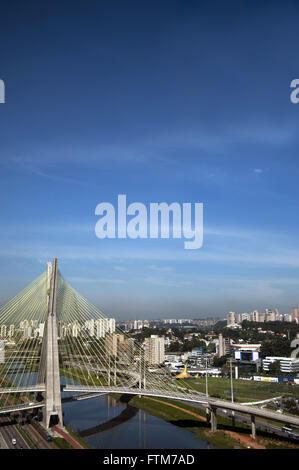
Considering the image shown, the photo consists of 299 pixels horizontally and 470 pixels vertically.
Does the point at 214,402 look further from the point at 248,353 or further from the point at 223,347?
the point at 223,347

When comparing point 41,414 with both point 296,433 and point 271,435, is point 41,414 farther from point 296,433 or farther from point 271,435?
point 296,433

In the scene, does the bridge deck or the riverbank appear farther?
the riverbank

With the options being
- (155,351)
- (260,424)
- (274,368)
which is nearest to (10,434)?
(260,424)

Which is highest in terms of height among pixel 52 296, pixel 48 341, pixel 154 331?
pixel 52 296

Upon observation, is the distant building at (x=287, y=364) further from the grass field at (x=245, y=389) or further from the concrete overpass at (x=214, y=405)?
the concrete overpass at (x=214, y=405)

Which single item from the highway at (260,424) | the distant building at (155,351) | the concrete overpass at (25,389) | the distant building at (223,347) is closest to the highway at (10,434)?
the concrete overpass at (25,389)

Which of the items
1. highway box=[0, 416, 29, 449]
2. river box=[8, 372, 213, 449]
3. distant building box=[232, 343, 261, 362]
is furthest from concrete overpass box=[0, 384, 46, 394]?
distant building box=[232, 343, 261, 362]

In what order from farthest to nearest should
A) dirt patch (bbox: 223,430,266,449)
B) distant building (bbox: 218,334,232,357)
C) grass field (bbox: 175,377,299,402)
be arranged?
distant building (bbox: 218,334,232,357) → grass field (bbox: 175,377,299,402) → dirt patch (bbox: 223,430,266,449)

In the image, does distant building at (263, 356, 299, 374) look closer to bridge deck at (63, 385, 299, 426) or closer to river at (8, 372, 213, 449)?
river at (8, 372, 213, 449)

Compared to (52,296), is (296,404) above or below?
below
